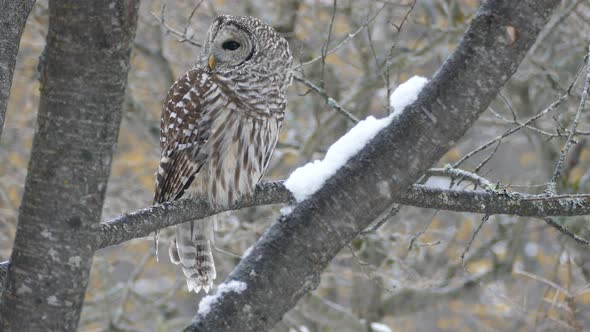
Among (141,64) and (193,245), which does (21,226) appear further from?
(141,64)

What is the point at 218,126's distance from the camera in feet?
14.8

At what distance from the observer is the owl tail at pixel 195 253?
487 cm

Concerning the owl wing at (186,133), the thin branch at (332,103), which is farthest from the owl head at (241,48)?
the thin branch at (332,103)

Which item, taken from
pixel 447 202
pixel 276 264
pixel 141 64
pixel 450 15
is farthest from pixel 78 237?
pixel 141 64

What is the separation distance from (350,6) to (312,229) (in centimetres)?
539

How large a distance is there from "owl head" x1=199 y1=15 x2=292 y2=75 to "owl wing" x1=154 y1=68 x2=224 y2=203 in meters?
0.18

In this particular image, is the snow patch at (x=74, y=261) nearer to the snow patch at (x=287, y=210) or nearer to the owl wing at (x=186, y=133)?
the snow patch at (x=287, y=210)

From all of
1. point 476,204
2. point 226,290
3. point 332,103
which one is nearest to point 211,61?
point 332,103

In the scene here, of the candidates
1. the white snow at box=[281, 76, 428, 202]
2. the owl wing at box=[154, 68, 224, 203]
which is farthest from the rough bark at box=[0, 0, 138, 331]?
the owl wing at box=[154, 68, 224, 203]

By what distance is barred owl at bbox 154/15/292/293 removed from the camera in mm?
4508

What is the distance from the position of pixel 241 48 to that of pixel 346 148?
2500 mm

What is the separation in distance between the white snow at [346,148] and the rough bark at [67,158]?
0.62 m

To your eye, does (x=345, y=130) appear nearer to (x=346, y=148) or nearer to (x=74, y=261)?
(x=346, y=148)

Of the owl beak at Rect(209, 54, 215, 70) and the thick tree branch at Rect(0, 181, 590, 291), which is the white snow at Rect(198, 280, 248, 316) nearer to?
the thick tree branch at Rect(0, 181, 590, 291)
